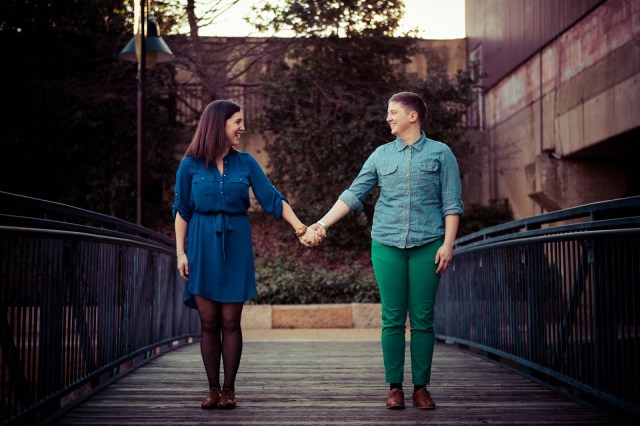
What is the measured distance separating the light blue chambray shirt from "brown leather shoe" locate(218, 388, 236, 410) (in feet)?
4.14

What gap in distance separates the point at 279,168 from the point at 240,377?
13111 mm

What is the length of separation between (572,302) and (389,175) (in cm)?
141

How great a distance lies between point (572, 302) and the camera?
5.15 metres

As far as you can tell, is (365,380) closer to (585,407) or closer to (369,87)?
(585,407)

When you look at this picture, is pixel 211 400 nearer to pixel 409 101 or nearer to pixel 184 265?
pixel 184 265

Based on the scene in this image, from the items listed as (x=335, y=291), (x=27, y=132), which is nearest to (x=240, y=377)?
(x=335, y=291)

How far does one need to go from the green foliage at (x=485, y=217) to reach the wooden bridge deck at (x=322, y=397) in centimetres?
1166

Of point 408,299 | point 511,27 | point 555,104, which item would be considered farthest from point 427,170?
point 511,27

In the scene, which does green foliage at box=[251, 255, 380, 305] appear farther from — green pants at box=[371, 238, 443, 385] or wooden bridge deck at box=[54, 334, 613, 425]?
green pants at box=[371, 238, 443, 385]

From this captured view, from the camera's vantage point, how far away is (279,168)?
19188mm

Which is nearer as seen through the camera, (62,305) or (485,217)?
(62,305)

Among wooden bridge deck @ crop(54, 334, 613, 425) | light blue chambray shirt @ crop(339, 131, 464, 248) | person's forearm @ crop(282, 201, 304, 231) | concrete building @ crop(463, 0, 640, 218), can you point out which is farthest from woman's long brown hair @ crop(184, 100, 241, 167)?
concrete building @ crop(463, 0, 640, 218)

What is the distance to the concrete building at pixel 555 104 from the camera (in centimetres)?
1313

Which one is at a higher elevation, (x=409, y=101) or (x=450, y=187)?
(x=409, y=101)
